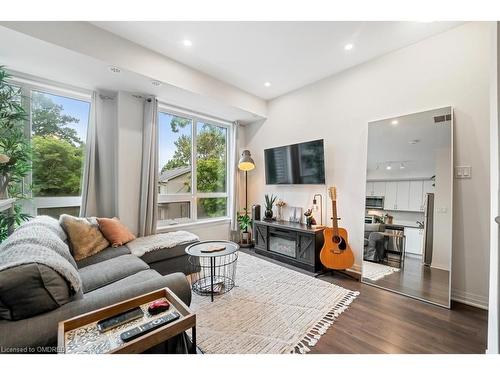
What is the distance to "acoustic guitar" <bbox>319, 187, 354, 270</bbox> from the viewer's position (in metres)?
2.75

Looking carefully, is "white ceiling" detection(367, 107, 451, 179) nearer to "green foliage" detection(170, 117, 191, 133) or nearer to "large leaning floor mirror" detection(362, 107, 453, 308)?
"large leaning floor mirror" detection(362, 107, 453, 308)

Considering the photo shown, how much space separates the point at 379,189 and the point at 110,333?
115 inches

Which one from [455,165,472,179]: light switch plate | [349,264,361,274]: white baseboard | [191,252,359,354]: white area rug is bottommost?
[191,252,359,354]: white area rug

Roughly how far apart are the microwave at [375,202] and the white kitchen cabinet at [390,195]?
0.15 ft

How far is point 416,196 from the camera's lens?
243 centimetres

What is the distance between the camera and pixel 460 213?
219 cm

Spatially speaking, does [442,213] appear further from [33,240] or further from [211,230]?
[33,240]

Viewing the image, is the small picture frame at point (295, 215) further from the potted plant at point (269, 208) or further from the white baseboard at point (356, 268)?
the white baseboard at point (356, 268)

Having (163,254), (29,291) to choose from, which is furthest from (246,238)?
(29,291)

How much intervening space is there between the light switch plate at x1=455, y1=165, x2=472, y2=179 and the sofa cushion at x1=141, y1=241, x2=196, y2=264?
10.0 feet

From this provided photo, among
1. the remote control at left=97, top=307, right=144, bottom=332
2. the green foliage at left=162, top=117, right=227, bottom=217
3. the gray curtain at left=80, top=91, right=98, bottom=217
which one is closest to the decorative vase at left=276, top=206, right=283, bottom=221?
the green foliage at left=162, top=117, right=227, bottom=217

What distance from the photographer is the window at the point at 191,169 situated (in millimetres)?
3623

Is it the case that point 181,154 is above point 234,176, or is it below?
above

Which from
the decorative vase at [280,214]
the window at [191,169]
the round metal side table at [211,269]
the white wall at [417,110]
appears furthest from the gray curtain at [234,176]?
the round metal side table at [211,269]
